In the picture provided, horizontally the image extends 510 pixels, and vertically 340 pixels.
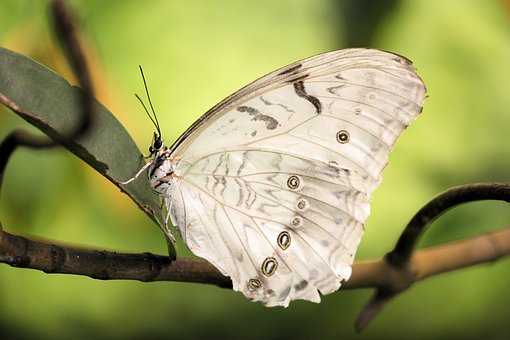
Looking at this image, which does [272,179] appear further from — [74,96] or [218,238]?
[74,96]

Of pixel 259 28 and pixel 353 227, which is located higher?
pixel 259 28

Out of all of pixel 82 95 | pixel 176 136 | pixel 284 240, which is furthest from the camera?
pixel 176 136

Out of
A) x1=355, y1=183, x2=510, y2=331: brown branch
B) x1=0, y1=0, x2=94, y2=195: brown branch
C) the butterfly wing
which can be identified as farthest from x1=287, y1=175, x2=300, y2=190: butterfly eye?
x1=0, y1=0, x2=94, y2=195: brown branch

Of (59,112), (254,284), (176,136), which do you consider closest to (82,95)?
(59,112)

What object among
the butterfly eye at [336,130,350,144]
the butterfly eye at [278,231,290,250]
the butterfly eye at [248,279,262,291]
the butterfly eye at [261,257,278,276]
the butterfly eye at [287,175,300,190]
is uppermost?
the butterfly eye at [336,130,350,144]

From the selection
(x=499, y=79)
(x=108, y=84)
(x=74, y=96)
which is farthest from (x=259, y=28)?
(x=74, y=96)

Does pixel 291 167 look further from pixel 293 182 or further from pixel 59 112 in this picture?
pixel 59 112

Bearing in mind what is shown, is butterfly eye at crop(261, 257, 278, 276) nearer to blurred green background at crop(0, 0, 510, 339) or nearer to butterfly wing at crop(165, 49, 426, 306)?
butterfly wing at crop(165, 49, 426, 306)
